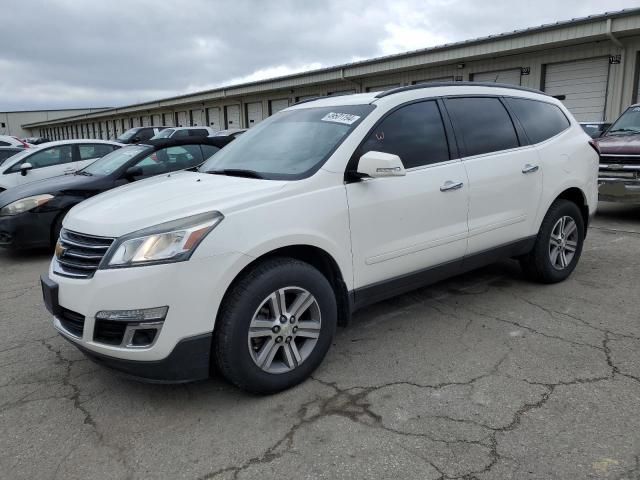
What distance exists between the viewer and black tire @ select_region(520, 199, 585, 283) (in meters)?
4.74

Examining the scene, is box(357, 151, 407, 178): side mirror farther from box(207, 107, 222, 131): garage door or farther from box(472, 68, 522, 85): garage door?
box(207, 107, 222, 131): garage door

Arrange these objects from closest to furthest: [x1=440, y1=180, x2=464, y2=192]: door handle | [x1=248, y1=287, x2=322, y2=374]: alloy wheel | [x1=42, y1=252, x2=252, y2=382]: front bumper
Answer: [x1=42, y1=252, x2=252, y2=382]: front bumper < [x1=248, y1=287, x2=322, y2=374]: alloy wheel < [x1=440, y1=180, x2=464, y2=192]: door handle

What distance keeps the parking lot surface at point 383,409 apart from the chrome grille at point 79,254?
0.80 m

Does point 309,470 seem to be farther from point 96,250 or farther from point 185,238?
point 96,250

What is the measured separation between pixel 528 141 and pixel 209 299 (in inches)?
129

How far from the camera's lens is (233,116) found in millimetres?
32594

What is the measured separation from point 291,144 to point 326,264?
38.1 inches

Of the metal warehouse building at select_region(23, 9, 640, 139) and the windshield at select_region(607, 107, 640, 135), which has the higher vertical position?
the metal warehouse building at select_region(23, 9, 640, 139)

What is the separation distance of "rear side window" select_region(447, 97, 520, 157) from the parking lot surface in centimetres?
138

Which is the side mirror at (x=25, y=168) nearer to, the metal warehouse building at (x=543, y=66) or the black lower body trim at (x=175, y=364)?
the black lower body trim at (x=175, y=364)

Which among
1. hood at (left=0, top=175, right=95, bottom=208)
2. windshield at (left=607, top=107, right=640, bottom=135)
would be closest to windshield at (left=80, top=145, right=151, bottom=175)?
hood at (left=0, top=175, right=95, bottom=208)

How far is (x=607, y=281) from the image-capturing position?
5086 millimetres

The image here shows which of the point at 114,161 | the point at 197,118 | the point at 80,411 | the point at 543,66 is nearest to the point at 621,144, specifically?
the point at 114,161

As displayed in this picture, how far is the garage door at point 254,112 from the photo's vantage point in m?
29.5
